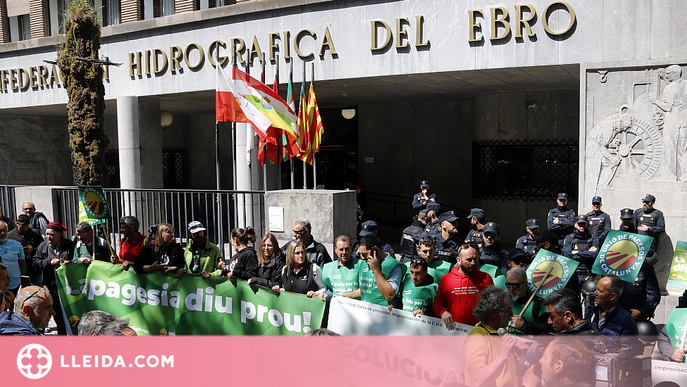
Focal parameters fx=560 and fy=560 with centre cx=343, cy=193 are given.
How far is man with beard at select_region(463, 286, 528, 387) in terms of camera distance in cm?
363

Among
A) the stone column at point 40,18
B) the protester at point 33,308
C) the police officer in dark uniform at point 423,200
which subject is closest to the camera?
the protester at point 33,308

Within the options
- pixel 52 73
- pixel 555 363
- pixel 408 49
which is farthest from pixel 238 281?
pixel 52 73

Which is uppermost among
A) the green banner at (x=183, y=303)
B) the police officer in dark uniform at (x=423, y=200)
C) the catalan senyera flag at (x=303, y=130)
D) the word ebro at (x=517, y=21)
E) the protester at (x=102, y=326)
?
the word ebro at (x=517, y=21)

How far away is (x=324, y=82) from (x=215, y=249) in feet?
19.6

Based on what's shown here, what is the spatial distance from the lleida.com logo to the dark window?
11464 millimetres

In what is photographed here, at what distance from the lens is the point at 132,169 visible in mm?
14477

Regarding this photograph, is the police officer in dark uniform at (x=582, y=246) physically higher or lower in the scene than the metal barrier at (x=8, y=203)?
lower

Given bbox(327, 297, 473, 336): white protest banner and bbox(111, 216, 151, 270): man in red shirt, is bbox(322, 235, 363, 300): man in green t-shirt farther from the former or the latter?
bbox(111, 216, 151, 270): man in red shirt

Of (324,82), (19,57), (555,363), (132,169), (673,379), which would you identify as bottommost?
(673,379)

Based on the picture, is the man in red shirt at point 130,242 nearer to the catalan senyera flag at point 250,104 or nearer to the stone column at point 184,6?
the catalan senyera flag at point 250,104

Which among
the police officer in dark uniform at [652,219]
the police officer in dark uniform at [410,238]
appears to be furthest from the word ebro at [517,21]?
the police officer in dark uniform at [410,238]

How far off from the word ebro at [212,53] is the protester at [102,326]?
7943mm

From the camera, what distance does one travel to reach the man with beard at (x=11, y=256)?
7055mm

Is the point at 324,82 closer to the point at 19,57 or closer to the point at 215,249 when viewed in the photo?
the point at 215,249
